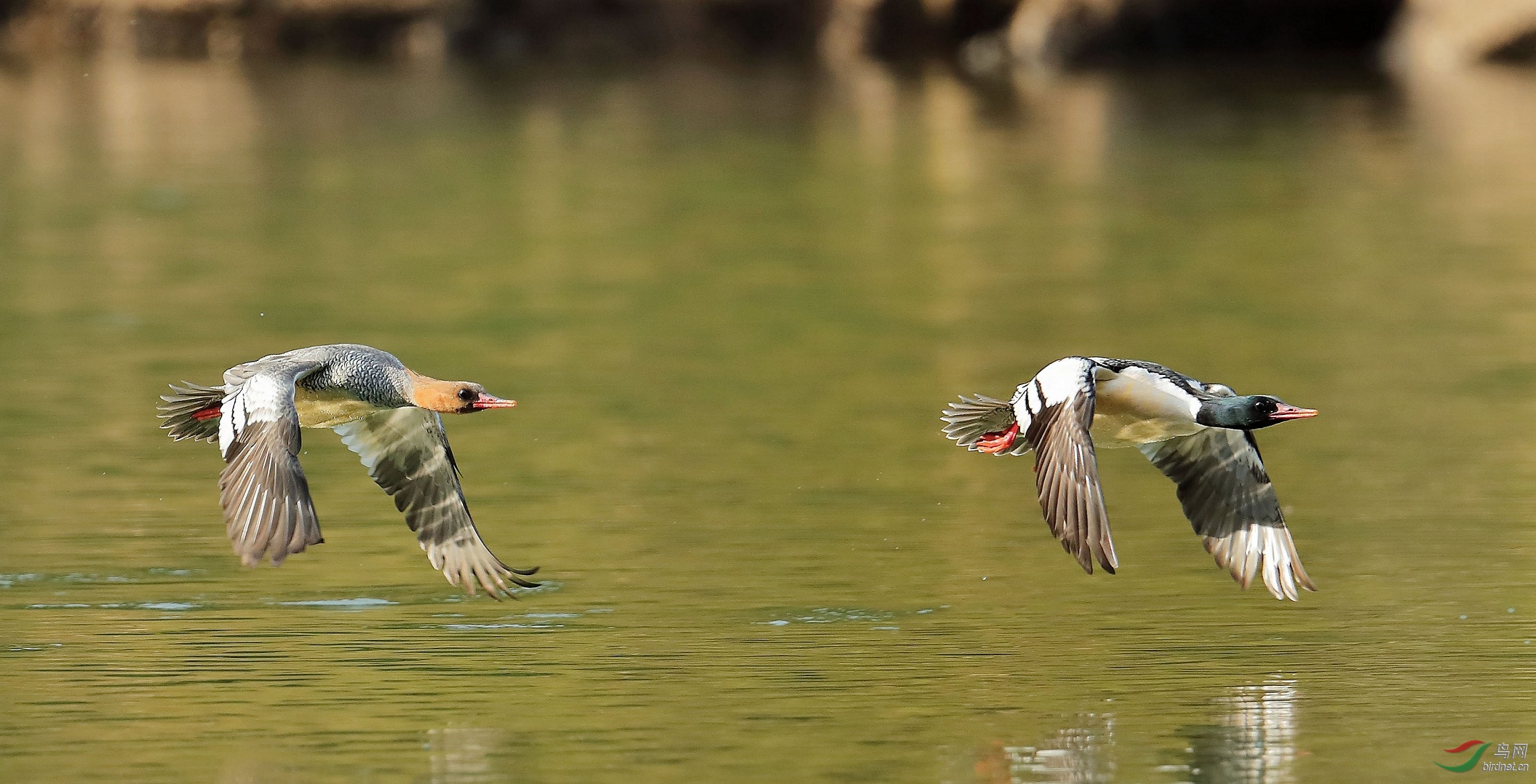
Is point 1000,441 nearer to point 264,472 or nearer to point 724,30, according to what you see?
point 264,472

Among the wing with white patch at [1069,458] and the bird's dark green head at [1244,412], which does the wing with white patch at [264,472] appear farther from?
the bird's dark green head at [1244,412]

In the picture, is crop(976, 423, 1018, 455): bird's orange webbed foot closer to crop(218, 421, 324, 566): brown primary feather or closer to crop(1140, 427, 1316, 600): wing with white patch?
crop(1140, 427, 1316, 600): wing with white patch

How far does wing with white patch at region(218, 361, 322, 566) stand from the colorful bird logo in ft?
13.2

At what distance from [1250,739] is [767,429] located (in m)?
6.49

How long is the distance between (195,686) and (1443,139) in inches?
940

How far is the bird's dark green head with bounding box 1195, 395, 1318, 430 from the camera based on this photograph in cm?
1025

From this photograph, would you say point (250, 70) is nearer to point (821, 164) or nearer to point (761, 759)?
point (821, 164)

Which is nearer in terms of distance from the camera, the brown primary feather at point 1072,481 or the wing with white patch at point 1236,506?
the brown primary feather at point 1072,481

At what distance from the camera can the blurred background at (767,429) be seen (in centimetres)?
952

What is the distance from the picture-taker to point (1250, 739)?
9211 millimetres

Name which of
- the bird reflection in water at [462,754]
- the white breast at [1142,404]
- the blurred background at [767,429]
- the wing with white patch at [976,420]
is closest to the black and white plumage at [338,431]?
the blurred background at [767,429]

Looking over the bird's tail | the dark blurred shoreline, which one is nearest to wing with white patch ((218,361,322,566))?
the bird's tail

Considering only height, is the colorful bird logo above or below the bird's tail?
below

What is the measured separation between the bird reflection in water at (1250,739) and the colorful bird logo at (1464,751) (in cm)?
54
